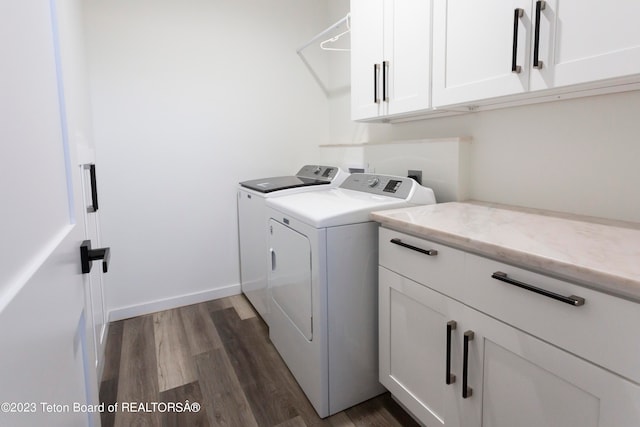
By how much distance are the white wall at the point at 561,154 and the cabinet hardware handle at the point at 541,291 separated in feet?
2.09

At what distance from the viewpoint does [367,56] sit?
77.8 inches

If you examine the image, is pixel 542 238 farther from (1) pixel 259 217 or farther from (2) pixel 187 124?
(2) pixel 187 124

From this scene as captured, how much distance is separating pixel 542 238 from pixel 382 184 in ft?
3.10

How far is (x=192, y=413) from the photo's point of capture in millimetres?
1624

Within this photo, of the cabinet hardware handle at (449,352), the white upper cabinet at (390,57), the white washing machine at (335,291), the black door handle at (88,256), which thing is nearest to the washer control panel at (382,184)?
the white washing machine at (335,291)

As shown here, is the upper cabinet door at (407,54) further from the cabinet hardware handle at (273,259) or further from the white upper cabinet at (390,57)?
the cabinet hardware handle at (273,259)

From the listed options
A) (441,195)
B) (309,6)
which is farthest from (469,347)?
(309,6)

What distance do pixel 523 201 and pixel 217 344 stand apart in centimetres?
183

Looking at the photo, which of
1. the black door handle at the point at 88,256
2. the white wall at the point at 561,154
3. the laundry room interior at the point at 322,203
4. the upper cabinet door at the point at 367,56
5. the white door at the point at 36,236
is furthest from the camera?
Answer: the upper cabinet door at the point at 367,56

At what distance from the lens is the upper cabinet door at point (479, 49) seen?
1.23 metres

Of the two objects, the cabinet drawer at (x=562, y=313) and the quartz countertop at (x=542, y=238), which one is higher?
the quartz countertop at (x=542, y=238)

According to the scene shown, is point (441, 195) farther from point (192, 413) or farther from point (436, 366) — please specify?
point (192, 413)

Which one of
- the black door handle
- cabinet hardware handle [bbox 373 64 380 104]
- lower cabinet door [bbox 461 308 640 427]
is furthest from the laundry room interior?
the black door handle

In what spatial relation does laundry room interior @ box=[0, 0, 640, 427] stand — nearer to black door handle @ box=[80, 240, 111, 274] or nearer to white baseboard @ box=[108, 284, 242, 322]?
white baseboard @ box=[108, 284, 242, 322]
